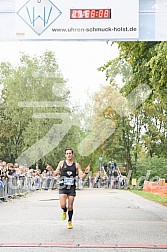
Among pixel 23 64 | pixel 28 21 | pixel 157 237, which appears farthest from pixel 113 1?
pixel 23 64

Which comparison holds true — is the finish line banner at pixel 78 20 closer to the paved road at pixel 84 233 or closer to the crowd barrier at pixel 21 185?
the paved road at pixel 84 233

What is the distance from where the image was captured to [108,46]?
20328mm

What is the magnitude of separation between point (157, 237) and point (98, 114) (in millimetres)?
41039

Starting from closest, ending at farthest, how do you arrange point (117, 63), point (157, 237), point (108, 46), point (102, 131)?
1. point (157, 237)
2. point (108, 46)
3. point (117, 63)
4. point (102, 131)

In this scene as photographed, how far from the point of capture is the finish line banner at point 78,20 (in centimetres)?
1215

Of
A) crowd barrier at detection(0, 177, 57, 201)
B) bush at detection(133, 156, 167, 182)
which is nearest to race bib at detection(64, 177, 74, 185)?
crowd barrier at detection(0, 177, 57, 201)

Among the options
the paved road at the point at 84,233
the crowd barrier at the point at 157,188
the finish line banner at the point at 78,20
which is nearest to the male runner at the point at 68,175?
the paved road at the point at 84,233

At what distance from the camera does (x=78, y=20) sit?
1218 cm

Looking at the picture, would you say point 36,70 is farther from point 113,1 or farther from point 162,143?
point 113,1

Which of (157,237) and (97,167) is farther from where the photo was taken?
(97,167)

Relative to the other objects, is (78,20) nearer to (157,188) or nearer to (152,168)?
(157,188)

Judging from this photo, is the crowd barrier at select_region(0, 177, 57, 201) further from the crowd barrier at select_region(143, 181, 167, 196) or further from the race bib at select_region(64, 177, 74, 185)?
the race bib at select_region(64, 177, 74, 185)

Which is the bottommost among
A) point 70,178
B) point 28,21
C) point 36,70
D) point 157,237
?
point 157,237

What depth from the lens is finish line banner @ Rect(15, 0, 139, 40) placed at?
1215cm
